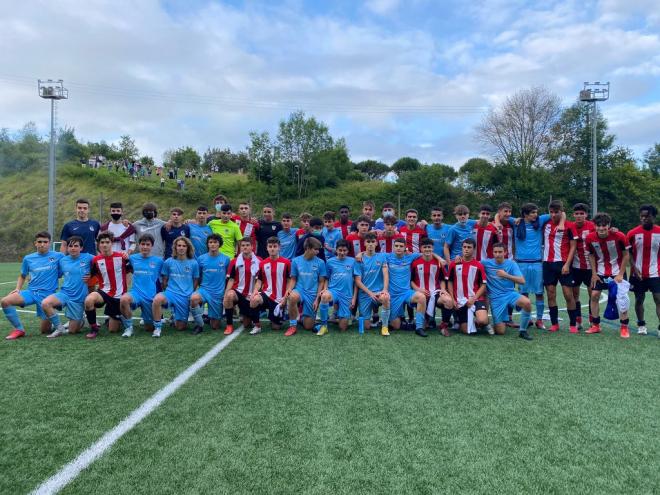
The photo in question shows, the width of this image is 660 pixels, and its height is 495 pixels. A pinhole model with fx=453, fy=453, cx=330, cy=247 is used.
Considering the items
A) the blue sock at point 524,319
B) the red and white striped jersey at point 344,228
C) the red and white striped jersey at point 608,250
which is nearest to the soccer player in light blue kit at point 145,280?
the red and white striped jersey at point 344,228

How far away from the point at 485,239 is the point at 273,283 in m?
3.13

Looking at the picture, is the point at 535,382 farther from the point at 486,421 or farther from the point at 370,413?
the point at 370,413

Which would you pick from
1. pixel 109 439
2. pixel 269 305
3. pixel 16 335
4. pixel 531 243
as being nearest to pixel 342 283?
pixel 269 305

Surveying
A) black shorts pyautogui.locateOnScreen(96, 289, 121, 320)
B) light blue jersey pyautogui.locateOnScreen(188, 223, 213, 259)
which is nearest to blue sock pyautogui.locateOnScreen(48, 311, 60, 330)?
black shorts pyautogui.locateOnScreen(96, 289, 121, 320)

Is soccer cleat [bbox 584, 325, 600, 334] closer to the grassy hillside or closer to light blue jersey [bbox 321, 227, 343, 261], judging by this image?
light blue jersey [bbox 321, 227, 343, 261]

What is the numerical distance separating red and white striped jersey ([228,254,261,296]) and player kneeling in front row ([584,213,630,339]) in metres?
4.52

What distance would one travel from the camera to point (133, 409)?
3211mm

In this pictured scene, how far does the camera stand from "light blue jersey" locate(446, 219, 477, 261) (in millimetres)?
6715

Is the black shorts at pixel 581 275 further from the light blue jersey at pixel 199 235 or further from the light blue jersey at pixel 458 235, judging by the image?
the light blue jersey at pixel 199 235

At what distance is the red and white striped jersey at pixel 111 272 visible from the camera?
5.86 metres

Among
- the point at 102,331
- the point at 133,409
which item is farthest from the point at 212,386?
the point at 102,331

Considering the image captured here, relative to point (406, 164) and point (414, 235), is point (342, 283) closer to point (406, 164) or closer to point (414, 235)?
point (414, 235)

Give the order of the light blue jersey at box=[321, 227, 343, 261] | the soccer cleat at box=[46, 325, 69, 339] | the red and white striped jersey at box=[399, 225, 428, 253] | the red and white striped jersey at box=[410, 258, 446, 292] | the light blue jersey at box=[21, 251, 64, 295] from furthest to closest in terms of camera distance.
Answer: the light blue jersey at box=[321, 227, 343, 261], the red and white striped jersey at box=[399, 225, 428, 253], the red and white striped jersey at box=[410, 258, 446, 292], the light blue jersey at box=[21, 251, 64, 295], the soccer cleat at box=[46, 325, 69, 339]

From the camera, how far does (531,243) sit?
6.72 metres
